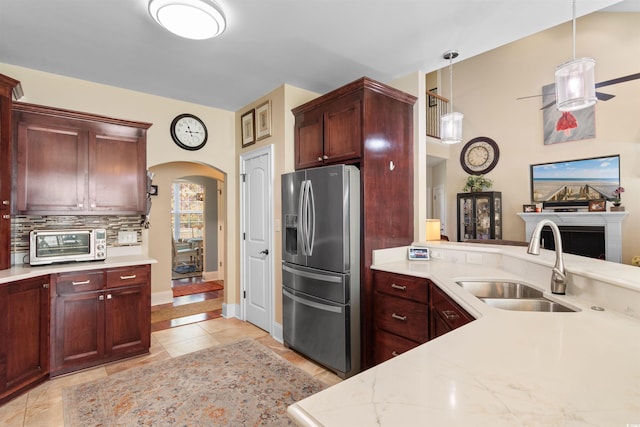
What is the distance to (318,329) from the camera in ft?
9.07

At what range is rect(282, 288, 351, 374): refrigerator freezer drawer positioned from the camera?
2578 millimetres

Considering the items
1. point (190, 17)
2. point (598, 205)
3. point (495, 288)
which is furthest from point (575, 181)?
point (190, 17)

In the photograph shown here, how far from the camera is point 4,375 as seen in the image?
223 cm

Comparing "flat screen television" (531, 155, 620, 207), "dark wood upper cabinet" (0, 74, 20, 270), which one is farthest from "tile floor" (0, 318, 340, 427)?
"flat screen television" (531, 155, 620, 207)

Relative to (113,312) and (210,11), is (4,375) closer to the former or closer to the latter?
(113,312)

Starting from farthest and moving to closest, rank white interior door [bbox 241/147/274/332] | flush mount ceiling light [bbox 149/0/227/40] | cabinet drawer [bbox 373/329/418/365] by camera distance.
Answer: white interior door [bbox 241/147/274/332]
cabinet drawer [bbox 373/329/418/365]
flush mount ceiling light [bbox 149/0/227/40]

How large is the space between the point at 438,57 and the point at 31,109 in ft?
11.8

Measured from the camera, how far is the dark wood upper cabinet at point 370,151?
8.63 feet

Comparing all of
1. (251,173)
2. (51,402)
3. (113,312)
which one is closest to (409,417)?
(51,402)

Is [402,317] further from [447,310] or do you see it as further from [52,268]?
[52,268]

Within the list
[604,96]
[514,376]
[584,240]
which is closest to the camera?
[514,376]

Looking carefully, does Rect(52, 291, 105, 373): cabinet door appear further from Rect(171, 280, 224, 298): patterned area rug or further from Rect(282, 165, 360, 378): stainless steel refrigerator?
Rect(171, 280, 224, 298): patterned area rug

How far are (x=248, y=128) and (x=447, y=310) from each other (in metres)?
3.17

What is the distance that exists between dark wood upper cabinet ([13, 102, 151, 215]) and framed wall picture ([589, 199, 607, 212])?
23.0 feet
